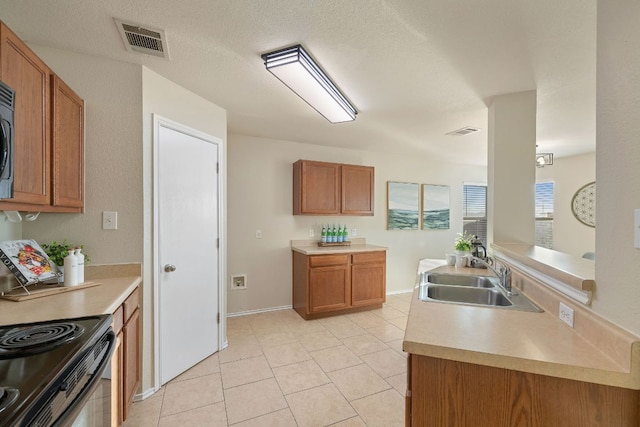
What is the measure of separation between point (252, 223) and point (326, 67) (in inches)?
91.2

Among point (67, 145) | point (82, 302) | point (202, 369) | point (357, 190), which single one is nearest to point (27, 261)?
point (82, 302)

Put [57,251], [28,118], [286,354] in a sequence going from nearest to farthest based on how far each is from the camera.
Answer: [28,118]
[57,251]
[286,354]

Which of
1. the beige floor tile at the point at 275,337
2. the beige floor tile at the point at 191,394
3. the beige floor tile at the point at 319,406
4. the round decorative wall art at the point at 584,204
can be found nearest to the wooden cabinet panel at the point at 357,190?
the beige floor tile at the point at 275,337

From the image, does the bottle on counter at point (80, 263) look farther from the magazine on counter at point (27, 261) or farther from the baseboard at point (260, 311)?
the baseboard at point (260, 311)

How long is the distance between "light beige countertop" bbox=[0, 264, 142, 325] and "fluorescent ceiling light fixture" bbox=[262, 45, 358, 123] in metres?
1.73

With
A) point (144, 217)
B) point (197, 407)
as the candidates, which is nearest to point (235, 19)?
point (144, 217)

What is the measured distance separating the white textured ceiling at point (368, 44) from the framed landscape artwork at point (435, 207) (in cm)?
230

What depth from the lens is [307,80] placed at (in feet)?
6.76

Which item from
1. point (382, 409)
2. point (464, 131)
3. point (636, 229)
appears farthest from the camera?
point (464, 131)

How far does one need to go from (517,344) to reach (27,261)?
2.46m

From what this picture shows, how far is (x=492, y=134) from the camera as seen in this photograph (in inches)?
97.0

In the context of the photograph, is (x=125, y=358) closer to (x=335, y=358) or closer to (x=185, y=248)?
(x=185, y=248)

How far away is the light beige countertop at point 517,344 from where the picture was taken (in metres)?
0.85

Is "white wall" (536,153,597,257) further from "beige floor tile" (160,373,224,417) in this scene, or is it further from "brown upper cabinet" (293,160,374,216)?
"beige floor tile" (160,373,224,417)
